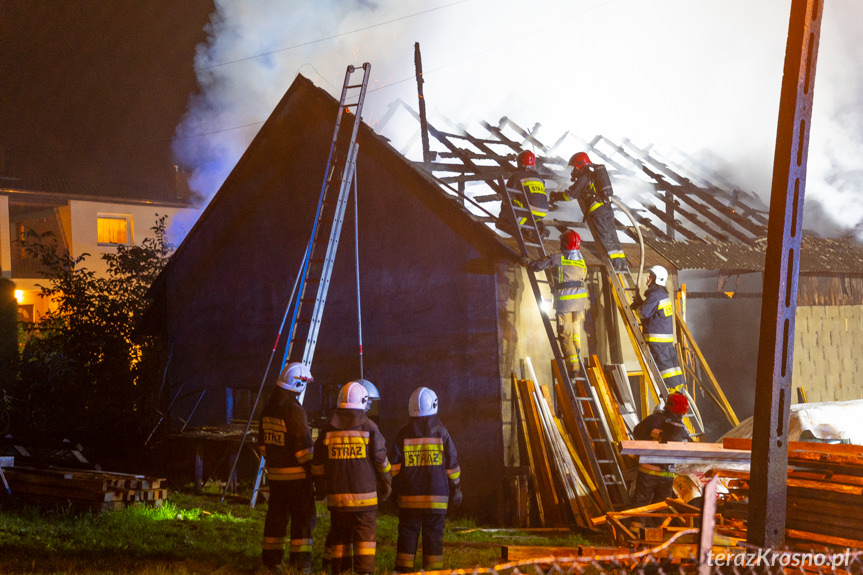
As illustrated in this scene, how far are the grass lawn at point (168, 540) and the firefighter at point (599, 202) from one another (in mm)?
3946

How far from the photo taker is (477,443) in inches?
433

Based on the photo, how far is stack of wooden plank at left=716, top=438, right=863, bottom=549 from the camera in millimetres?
6234

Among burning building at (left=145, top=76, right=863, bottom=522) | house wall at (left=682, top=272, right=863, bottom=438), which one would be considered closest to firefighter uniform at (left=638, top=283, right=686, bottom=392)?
burning building at (left=145, top=76, right=863, bottom=522)

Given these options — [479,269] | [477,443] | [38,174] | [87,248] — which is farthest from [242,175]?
[38,174]

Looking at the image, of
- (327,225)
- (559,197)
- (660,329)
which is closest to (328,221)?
(327,225)

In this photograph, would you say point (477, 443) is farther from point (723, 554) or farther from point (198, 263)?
point (198, 263)

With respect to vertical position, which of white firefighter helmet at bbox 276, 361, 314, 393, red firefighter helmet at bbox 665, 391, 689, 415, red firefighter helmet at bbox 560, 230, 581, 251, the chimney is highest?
the chimney

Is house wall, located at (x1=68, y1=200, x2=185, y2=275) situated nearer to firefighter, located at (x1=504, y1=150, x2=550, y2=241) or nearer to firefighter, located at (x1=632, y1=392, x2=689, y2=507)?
firefighter, located at (x1=504, y1=150, x2=550, y2=241)

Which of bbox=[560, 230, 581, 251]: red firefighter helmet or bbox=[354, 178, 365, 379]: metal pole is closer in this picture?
bbox=[560, 230, 581, 251]: red firefighter helmet

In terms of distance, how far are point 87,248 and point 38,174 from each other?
6.39 meters

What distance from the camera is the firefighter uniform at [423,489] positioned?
712 cm

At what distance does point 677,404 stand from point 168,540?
5.69 metres

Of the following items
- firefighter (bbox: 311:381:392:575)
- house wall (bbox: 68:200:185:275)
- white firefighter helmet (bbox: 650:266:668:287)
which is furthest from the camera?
house wall (bbox: 68:200:185:275)

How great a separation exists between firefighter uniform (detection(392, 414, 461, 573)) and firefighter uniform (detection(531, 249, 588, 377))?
371cm
